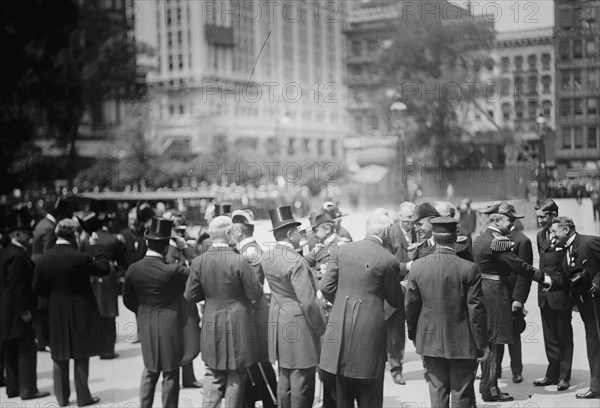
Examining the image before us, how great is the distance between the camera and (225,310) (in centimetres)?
529

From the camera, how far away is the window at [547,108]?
25.2 ft

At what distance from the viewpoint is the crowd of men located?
4762 millimetres

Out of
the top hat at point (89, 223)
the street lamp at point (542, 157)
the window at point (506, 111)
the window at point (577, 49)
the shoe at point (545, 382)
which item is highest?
the window at point (577, 49)

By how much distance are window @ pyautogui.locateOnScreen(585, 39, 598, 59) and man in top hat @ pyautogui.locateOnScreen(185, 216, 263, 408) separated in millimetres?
4688

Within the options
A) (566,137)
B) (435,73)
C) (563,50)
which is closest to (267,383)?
(566,137)

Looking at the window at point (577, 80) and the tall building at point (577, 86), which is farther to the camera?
the window at point (577, 80)

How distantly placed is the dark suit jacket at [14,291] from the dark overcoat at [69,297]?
554 mm

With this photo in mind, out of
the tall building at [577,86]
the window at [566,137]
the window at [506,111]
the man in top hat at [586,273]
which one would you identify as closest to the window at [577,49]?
the tall building at [577,86]

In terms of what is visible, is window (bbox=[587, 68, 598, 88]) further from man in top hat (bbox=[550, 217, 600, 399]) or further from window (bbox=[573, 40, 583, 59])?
man in top hat (bbox=[550, 217, 600, 399])

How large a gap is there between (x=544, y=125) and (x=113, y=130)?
24.7 m

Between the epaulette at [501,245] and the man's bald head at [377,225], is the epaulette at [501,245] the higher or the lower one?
the lower one

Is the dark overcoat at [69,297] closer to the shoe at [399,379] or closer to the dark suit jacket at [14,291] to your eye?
the dark suit jacket at [14,291]

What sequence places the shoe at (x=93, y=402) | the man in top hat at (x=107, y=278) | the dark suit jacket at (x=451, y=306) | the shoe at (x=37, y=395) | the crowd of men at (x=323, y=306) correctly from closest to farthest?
the dark suit jacket at (x=451, y=306)
the crowd of men at (x=323, y=306)
the shoe at (x=93, y=402)
the shoe at (x=37, y=395)
the man in top hat at (x=107, y=278)

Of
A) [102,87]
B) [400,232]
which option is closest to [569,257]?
[400,232]
